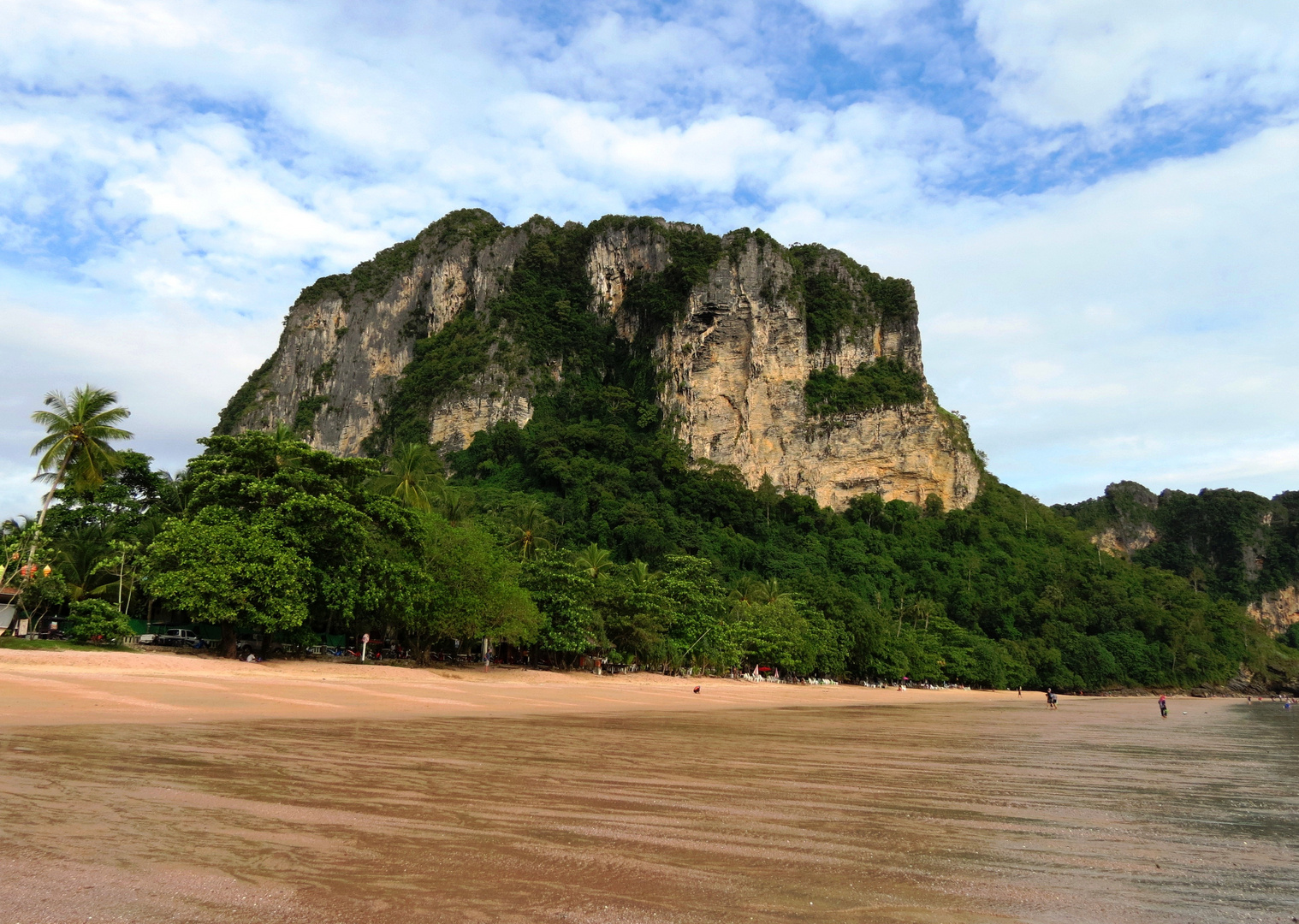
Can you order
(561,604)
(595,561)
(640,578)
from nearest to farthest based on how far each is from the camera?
(561,604)
(640,578)
(595,561)

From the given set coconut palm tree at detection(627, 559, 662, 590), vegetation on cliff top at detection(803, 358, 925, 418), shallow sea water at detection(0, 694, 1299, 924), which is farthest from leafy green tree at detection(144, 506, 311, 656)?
vegetation on cliff top at detection(803, 358, 925, 418)

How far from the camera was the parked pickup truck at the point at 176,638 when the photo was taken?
95.8ft

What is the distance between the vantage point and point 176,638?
3016 centimetres

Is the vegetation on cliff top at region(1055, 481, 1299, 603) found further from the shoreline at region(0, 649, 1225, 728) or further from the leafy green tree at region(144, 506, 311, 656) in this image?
the leafy green tree at region(144, 506, 311, 656)

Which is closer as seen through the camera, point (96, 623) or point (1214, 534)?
point (96, 623)

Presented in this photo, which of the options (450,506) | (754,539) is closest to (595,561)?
(450,506)

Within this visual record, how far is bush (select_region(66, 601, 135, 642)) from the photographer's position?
2333cm

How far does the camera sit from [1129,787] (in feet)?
30.2

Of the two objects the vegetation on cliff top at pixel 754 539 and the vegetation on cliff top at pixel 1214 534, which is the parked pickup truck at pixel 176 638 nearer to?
the vegetation on cliff top at pixel 754 539

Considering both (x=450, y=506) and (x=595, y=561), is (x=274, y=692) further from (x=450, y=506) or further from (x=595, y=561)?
(x=450, y=506)

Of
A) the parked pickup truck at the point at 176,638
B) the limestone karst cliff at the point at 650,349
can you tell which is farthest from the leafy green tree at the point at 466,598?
the limestone karst cliff at the point at 650,349

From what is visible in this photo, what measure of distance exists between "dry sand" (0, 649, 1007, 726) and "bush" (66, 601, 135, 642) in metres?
2.29

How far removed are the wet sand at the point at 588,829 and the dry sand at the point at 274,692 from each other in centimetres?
63

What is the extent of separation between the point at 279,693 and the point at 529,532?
106 ft
